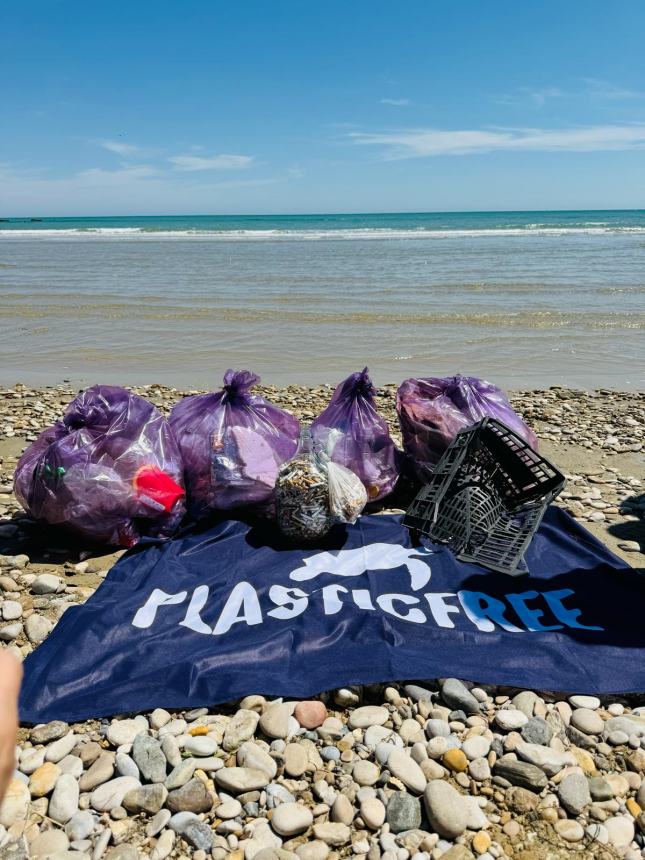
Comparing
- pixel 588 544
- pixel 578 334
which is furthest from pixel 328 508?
pixel 578 334

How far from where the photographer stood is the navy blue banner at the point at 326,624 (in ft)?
8.48

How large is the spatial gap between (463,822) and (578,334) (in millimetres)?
8497

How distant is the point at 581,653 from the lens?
2723 mm

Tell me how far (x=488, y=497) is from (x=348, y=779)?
203 cm

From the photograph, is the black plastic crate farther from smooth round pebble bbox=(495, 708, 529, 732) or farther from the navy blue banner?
smooth round pebble bbox=(495, 708, 529, 732)

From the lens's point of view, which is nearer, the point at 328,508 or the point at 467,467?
the point at 328,508

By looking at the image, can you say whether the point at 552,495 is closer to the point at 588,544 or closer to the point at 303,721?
the point at 588,544

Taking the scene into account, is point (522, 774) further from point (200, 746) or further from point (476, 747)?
point (200, 746)

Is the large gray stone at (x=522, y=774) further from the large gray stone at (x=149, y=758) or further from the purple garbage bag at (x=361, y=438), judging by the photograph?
the purple garbage bag at (x=361, y=438)

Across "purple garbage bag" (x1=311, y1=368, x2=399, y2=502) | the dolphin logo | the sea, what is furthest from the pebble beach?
the sea

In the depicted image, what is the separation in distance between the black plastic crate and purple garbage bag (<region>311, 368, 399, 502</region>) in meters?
0.38

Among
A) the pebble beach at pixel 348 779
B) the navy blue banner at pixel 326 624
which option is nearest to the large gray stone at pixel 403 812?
the pebble beach at pixel 348 779

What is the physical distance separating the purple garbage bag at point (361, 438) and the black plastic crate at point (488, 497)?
38 centimetres

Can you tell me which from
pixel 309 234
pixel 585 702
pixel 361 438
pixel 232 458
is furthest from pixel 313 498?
pixel 309 234
